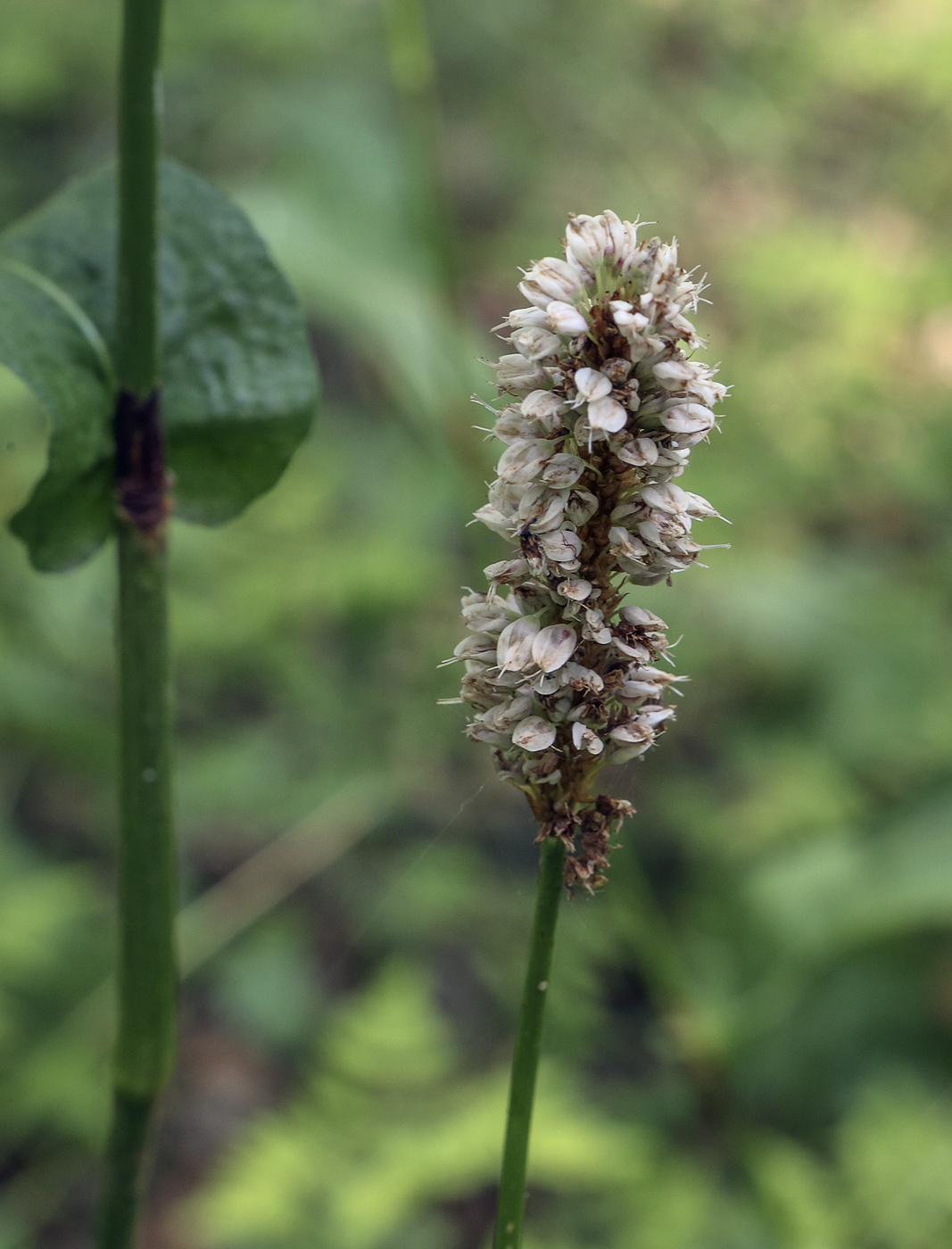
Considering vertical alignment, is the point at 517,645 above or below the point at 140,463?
below

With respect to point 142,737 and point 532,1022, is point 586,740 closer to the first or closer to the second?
point 532,1022

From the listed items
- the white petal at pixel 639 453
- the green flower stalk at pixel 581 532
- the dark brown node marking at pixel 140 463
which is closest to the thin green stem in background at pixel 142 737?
the dark brown node marking at pixel 140 463

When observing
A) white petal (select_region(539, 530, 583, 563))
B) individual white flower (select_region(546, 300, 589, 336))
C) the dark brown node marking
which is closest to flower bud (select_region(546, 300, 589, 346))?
individual white flower (select_region(546, 300, 589, 336))

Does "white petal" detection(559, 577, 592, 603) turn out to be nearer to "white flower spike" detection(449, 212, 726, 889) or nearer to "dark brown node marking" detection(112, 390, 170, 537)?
"white flower spike" detection(449, 212, 726, 889)

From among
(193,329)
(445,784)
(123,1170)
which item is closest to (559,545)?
(193,329)

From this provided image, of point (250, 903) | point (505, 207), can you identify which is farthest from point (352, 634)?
point (505, 207)
